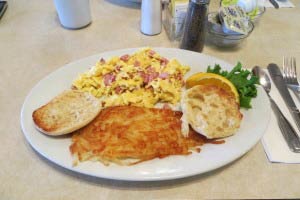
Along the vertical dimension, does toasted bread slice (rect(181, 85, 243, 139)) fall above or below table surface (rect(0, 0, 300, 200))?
above

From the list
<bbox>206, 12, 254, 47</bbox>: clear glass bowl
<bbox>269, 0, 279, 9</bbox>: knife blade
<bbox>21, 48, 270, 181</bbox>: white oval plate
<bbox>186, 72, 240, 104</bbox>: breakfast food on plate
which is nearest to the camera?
<bbox>21, 48, 270, 181</bbox>: white oval plate

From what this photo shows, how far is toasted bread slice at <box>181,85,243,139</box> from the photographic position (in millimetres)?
764

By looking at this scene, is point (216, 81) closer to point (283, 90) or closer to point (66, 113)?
point (283, 90)

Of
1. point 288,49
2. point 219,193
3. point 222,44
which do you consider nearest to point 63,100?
point 219,193

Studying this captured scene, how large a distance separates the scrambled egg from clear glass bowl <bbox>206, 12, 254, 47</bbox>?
0.29 meters

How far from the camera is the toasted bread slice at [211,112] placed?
2.51 ft

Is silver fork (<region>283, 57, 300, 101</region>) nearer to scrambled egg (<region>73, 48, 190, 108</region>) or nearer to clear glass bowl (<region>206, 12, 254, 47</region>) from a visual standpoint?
clear glass bowl (<region>206, 12, 254, 47</region>)

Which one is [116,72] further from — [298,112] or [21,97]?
[298,112]

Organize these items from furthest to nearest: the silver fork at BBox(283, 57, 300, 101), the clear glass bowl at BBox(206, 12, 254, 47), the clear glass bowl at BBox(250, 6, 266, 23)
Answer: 1. the clear glass bowl at BBox(250, 6, 266, 23)
2. the clear glass bowl at BBox(206, 12, 254, 47)
3. the silver fork at BBox(283, 57, 300, 101)

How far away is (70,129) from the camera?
748 millimetres

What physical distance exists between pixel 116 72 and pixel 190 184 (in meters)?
0.46

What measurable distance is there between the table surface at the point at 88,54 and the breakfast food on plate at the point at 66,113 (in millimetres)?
91

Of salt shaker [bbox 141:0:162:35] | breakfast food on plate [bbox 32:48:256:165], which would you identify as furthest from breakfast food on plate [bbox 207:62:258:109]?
salt shaker [bbox 141:0:162:35]

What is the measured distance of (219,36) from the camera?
1167mm
